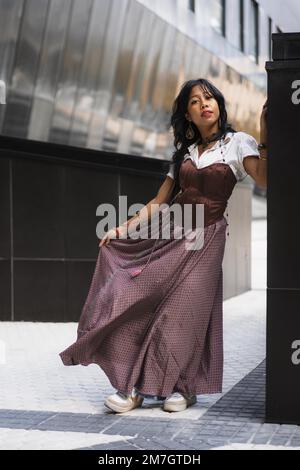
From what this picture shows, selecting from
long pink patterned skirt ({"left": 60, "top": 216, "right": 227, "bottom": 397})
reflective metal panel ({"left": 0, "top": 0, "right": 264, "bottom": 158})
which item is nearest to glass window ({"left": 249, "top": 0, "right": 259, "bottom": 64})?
reflective metal panel ({"left": 0, "top": 0, "right": 264, "bottom": 158})

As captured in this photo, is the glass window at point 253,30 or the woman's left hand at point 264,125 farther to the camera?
the glass window at point 253,30

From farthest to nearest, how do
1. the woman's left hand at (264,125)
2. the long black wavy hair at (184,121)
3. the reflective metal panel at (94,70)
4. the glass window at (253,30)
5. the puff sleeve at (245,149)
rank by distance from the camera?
the glass window at (253,30) → the reflective metal panel at (94,70) → the long black wavy hair at (184,121) → the puff sleeve at (245,149) → the woman's left hand at (264,125)

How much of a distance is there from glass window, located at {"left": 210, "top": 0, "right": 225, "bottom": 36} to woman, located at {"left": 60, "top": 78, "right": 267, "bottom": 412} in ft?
37.5

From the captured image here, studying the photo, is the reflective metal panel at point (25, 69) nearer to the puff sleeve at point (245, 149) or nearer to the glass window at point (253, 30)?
the puff sleeve at point (245, 149)

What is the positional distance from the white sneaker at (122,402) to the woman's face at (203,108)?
6.01ft

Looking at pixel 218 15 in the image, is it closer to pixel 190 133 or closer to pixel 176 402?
pixel 190 133

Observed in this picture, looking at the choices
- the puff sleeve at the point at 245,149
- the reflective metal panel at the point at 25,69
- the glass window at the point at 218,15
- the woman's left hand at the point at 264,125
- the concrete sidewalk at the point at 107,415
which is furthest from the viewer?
the glass window at the point at 218,15

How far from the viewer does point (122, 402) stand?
5.47m

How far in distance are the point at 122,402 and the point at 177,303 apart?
733 mm

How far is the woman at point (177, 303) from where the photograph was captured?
18.0 ft

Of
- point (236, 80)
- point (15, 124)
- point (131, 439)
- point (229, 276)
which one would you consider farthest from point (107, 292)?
point (236, 80)

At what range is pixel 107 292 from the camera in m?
5.56

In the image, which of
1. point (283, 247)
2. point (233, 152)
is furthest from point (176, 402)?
point (233, 152)

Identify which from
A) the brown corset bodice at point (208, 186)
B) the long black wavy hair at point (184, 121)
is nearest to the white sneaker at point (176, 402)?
the brown corset bodice at point (208, 186)
